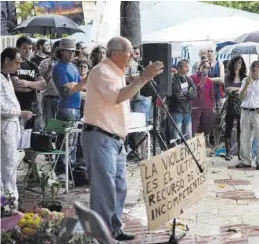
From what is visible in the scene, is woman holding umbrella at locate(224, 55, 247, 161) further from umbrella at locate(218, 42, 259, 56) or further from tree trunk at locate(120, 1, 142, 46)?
umbrella at locate(218, 42, 259, 56)

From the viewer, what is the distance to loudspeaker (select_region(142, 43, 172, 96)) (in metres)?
7.52

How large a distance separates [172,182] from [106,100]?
100 centimetres

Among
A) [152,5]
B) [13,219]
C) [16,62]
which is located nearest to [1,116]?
[16,62]

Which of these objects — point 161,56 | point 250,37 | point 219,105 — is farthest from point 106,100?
point 250,37

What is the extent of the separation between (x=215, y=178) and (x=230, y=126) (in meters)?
2.02

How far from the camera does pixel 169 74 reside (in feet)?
25.5

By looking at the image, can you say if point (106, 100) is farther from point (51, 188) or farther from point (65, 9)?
point (65, 9)

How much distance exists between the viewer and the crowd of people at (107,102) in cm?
535

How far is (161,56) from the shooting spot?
7633mm

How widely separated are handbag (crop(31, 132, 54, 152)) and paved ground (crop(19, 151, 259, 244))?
57 cm

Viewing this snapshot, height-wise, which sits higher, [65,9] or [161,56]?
[65,9]

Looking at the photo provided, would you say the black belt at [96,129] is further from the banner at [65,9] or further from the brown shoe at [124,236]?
the banner at [65,9]

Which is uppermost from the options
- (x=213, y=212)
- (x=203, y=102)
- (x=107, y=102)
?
(x=107, y=102)

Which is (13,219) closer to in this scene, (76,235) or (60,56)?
(76,235)
